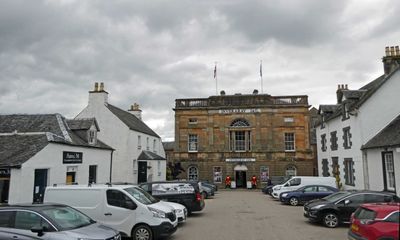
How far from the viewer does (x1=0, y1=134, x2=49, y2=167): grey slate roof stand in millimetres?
14834

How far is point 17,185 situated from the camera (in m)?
14.4

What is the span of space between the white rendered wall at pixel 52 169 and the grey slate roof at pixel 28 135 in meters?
0.31

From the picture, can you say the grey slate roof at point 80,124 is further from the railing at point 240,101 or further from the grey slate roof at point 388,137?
the railing at point 240,101

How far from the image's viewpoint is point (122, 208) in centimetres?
1141

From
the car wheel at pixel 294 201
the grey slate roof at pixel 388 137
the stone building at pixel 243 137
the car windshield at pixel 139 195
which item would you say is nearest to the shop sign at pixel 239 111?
the stone building at pixel 243 137

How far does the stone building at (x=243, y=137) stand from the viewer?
4316 centimetres

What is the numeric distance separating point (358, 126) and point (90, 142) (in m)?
18.7

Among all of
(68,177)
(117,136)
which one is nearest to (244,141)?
(117,136)

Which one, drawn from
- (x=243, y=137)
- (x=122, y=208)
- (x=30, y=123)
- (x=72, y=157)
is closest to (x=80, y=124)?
(x=30, y=123)

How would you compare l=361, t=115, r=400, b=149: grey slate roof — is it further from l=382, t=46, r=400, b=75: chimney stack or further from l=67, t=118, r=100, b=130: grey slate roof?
Answer: l=67, t=118, r=100, b=130: grey slate roof

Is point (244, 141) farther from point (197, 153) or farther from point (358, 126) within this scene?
point (358, 126)

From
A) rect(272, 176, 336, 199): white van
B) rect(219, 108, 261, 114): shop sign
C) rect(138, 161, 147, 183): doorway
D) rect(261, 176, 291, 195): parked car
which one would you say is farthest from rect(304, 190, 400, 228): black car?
rect(219, 108, 261, 114): shop sign

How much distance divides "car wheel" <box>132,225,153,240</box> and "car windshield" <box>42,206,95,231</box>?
2.48 metres

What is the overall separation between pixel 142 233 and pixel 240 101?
34746 millimetres
